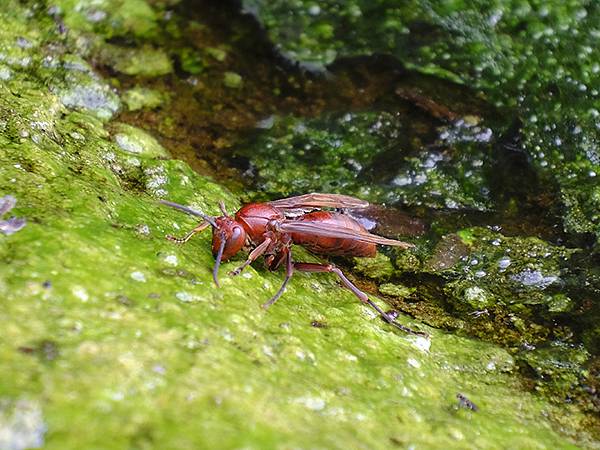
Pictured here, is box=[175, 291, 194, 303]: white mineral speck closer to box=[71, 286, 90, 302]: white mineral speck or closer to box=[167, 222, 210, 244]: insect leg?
box=[71, 286, 90, 302]: white mineral speck

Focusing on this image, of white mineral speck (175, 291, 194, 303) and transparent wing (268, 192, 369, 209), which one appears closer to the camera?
white mineral speck (175, 291, 194, 303)

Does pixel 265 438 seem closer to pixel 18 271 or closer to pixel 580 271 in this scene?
pixel 18 271

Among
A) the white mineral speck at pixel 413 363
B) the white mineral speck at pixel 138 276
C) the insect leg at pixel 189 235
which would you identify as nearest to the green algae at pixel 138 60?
the insect leg at pixel 189 235

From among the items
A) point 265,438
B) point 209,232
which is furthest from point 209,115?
point 265,438

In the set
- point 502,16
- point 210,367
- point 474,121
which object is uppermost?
point 502,16

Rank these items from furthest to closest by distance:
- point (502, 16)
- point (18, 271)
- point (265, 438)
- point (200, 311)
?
point (502, 16) → point (200, 311) → point (18, 271) → point (265, 438)

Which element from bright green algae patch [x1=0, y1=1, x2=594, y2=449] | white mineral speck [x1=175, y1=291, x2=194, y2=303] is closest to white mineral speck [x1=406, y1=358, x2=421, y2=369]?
bright green algae patch [x1=0, y1=1, x2=594, y2=449]

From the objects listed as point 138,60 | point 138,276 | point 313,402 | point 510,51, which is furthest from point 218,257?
point 510,51
